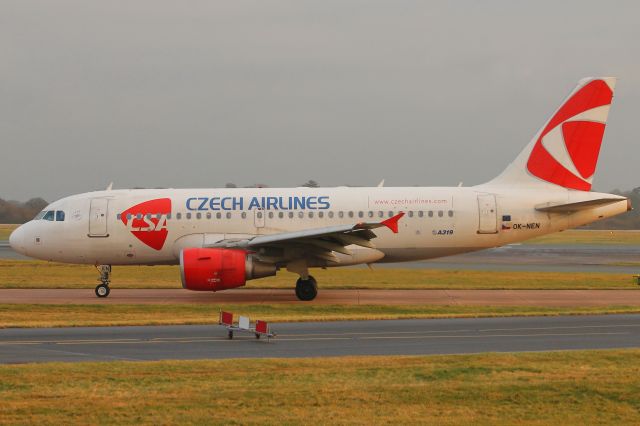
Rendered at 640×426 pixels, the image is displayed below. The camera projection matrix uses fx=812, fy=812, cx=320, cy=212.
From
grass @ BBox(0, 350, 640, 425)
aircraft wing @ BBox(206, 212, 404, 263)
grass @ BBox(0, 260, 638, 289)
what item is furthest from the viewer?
grass @ BBox(0, 260, 638, 289)

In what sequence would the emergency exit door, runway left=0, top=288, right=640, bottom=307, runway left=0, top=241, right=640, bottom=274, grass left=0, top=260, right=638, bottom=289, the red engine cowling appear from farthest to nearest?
1. runway left=0, top=241, right=640, bottom=274
2. grass left=0, top=260, right=638, bottom=289
3. the emergency exit door
4. runway left=0, top=288, right=640, bottom=307
5. the red engine cowling

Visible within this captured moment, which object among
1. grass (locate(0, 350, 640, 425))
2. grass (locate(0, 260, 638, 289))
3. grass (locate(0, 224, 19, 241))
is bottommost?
grass (locate(0, 350, 640, 425))

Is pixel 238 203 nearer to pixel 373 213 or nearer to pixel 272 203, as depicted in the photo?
pixel 272 203

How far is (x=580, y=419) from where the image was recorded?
11.1 m

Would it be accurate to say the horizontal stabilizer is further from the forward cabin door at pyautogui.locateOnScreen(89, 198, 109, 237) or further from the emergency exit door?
the forward cabin door at pyautogui.locateOnScreen(89, 198, 109, 237)

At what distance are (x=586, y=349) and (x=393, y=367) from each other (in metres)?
4.60

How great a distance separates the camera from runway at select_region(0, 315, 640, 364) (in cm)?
1593

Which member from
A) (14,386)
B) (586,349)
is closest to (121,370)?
(14,386)

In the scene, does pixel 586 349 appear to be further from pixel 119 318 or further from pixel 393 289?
pixel 393 289

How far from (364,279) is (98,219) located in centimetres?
1143

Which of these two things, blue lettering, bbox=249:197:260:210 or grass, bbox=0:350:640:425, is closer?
grass, bbox=0:350:640:425

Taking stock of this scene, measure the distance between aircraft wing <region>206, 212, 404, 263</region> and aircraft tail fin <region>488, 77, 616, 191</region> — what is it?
6.77m

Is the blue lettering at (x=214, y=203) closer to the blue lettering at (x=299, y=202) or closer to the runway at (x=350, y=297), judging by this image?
the blue lettering at (x=299, y=202)

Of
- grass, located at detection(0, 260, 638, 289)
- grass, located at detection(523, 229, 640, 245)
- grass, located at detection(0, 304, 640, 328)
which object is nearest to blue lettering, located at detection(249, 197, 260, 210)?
grass, located at detection(0, 260, 638, 289)
